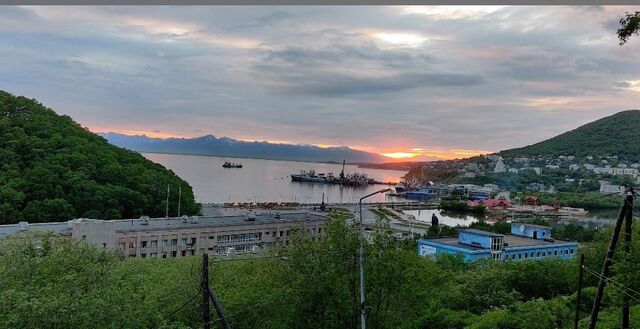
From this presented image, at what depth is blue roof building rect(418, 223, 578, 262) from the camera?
11125mm

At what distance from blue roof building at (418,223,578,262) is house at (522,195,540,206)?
12.8 meters

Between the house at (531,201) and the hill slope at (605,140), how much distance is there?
4.49 m

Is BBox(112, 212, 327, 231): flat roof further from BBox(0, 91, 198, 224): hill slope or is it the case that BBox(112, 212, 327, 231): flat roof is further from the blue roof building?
the blue roof building

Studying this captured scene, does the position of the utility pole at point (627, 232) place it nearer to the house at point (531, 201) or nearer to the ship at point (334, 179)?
the house at point (531, 201)

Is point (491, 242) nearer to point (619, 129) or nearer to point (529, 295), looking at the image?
point (529, 295)

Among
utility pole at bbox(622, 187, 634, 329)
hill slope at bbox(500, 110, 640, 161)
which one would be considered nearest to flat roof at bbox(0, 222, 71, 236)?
utility pole at bbox(622, 187, 634, 329)

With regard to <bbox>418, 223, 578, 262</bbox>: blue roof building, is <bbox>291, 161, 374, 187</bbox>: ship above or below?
above

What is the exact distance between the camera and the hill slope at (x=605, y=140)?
26.5m

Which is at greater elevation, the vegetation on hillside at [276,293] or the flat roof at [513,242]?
the vegetation on hillside at [276,293]

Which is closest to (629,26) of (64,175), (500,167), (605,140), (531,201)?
(64,175)

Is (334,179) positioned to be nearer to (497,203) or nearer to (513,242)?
(497,203)

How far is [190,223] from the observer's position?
37.2ft

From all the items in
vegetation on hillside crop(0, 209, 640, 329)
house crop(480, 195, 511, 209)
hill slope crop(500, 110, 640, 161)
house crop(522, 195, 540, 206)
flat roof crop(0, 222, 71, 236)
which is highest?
hill slope crop(500, 110, 640, 161)

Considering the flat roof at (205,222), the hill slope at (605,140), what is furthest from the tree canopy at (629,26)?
the hill slope at (605,140)
